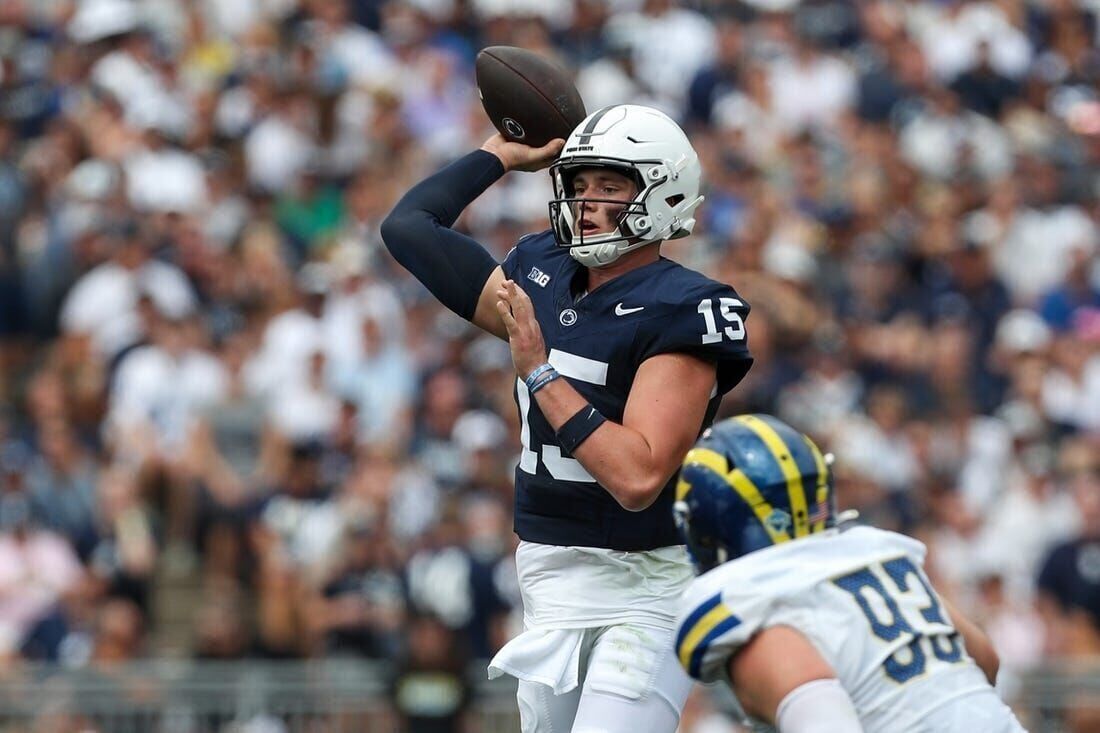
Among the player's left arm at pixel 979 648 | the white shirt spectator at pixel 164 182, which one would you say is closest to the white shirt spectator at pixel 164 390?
the white shirt spectator at pixel 164 182

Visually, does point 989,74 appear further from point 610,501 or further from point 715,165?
point 610,501

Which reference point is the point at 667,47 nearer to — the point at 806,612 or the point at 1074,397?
the point at 1074,397

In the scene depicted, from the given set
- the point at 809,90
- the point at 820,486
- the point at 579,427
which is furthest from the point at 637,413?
the point at 809,90

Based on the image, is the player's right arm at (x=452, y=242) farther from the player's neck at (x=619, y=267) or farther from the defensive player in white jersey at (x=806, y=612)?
the defensive player in white jersey at (x=806, y=612)

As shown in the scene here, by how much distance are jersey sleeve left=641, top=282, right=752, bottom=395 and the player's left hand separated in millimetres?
275

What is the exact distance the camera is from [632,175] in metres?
5.43

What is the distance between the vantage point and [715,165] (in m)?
14.2

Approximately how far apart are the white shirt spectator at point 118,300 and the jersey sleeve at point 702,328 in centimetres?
742

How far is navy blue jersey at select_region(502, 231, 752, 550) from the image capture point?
5.24m

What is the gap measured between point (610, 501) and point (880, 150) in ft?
31.1

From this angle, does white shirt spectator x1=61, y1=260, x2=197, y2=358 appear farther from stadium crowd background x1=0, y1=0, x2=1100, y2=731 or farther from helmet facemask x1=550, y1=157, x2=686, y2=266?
helmet facemask x1=550, y1=157, x2=686, y2=266

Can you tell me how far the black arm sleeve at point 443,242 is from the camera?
5.66m

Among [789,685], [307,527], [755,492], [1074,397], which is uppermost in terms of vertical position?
[755,492]

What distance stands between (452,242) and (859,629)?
2.02m
